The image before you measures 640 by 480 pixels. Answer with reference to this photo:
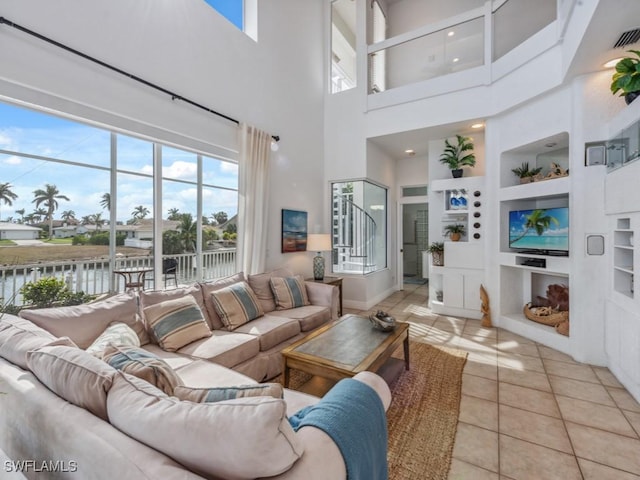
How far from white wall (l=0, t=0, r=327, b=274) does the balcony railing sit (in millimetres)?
736

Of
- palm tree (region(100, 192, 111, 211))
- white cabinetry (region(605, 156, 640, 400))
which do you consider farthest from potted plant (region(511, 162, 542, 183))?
palm tree (region(100, 192, 111, 211))

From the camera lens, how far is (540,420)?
210 cm

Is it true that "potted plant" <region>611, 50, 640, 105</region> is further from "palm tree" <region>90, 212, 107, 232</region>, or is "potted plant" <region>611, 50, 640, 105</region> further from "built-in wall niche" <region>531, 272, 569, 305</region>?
"palm tree" <region>90, 212, 107, 232</region>

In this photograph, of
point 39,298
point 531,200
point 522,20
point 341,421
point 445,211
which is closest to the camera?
point 341,421

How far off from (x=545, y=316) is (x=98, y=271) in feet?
16.8

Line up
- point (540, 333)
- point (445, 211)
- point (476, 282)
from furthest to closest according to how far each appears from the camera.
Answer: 1. point (445, 211)
2. point (476, 282)
3. point (540, 333)

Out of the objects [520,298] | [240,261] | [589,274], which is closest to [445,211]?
[520,298]

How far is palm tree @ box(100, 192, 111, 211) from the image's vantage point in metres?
2.75

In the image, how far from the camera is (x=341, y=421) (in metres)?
1.02

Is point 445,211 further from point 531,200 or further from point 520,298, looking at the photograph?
point 520,298

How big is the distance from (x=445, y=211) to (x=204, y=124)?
3.69 meters

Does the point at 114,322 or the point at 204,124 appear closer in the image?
the point at 114,322

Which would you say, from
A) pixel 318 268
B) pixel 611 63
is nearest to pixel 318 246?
pixel 318 268

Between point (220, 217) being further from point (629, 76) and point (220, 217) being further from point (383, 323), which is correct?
point (629, 76)
